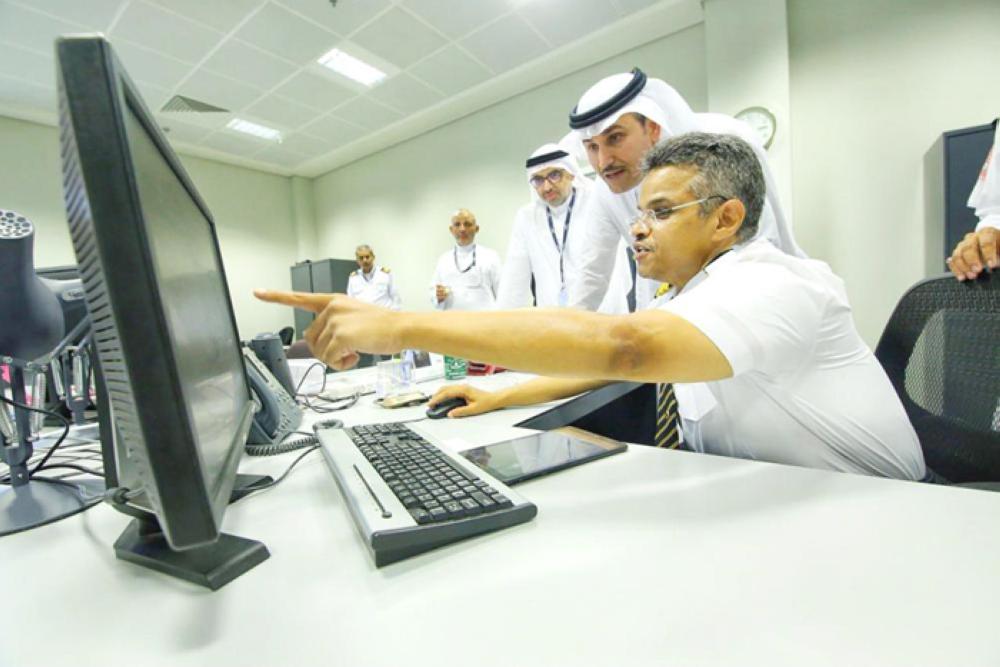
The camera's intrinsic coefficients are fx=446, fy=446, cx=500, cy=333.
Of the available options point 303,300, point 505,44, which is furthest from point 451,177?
point 303,300

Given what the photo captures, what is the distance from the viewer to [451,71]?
3914 mm

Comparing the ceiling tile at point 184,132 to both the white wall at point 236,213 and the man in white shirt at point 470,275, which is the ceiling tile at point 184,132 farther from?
the man in white shirt at point 470,275

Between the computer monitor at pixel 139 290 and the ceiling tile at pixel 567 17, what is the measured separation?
11.5 feet

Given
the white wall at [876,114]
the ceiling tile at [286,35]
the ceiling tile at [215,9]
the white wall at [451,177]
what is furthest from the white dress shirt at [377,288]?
the white wall at [876,114]

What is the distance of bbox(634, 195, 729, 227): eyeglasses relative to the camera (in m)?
0.83

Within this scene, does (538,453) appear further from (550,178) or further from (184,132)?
(184,132)

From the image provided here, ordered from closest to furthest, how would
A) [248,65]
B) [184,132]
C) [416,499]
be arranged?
[416,499]
[248,65]
[184,132]

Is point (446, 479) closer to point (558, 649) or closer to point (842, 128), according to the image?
point (558, 649)

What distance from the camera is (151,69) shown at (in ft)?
11.8

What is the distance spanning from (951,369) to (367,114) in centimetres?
503

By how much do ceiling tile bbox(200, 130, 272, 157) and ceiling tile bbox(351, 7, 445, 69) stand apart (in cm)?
252

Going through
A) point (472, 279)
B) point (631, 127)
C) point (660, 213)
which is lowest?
point (660, 213)

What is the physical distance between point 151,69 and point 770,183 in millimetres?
4572

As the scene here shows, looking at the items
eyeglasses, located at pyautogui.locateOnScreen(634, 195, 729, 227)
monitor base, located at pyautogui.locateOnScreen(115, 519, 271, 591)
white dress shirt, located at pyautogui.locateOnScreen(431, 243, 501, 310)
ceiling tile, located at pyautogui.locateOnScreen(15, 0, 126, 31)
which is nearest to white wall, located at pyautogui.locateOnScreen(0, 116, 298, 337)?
ceiling tile, located at pyautogui.locateOnScreen(15, 0, 126, 31)
